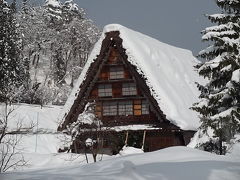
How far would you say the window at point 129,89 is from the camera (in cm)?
2612

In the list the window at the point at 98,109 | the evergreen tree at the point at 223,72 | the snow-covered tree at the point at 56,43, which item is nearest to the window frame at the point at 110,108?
the window at the point at 98,109

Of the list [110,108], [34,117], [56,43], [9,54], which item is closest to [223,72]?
[110,108]

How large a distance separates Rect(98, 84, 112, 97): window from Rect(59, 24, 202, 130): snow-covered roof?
52.6 inches

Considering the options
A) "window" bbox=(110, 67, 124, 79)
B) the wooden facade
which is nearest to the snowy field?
the wooden facade

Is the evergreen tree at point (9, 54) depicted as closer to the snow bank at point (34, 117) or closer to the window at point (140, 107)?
the snow bank at point (34, 117)

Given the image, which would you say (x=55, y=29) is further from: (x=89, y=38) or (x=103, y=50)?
(x=103, y=50)

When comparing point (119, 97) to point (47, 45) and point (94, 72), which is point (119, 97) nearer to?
point (94, 72)

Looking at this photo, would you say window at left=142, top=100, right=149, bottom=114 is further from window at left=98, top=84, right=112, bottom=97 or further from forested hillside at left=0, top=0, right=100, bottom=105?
forested hillside at left=0, top=0, right=100, bottom=105

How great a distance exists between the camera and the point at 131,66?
84.3 feet

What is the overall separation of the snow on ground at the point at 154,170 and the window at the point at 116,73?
19772 millimetres

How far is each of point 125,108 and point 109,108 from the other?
1.10 meters

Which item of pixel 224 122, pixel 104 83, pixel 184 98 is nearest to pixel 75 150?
pixel 104 83

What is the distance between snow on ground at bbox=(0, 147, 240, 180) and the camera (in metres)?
5.54

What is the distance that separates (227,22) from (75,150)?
12977mm
